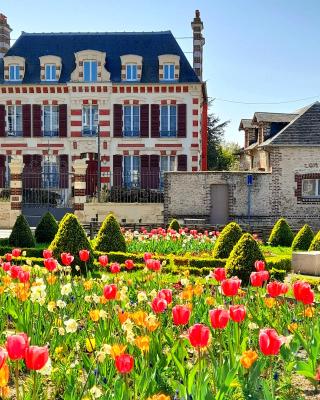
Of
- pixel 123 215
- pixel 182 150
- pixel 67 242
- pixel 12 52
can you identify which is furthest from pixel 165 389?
pixel 12 52

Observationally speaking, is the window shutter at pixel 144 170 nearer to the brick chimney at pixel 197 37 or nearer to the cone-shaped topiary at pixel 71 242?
the brick chimney at pixel 197 37

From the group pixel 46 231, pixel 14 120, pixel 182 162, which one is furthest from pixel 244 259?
pixel 14 120

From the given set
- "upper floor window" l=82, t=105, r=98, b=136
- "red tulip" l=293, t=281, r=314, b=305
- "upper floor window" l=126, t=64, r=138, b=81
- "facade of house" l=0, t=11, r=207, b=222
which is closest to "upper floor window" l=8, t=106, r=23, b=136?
"facade of house" l=0, t=11, r=207, b=222

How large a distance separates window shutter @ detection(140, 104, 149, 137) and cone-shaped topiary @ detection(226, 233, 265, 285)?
22.2 metres

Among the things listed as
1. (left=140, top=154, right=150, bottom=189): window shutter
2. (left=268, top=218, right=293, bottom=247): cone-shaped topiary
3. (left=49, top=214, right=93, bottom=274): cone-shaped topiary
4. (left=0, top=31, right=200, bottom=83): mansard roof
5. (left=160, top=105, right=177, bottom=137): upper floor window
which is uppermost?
(left=0, top=31, right=200, bottom=83): mansard roof

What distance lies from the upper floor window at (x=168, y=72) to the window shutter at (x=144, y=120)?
6.34 ft

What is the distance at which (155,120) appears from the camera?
32750 millimetres

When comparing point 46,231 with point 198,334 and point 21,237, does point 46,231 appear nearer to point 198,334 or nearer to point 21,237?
point 21,237

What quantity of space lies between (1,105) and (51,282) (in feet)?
92.7

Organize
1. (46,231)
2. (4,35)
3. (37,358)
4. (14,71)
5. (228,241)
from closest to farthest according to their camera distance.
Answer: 1. (37,358)
2. (228,241)
3. (46,231)
4. (14,71)
5. (4,35)

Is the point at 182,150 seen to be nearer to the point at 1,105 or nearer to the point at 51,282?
the point at 1,105

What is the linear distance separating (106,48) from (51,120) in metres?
5.44

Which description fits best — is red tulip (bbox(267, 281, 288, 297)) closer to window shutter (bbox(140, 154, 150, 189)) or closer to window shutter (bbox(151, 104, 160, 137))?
window shutter (bbox(140, 154, 150, 189))

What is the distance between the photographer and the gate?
27.6 metres
